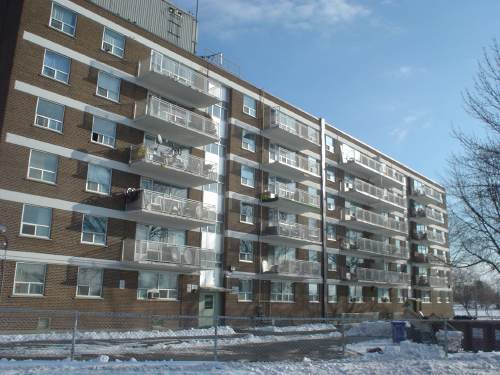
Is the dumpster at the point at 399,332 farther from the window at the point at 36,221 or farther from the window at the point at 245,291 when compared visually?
the window at the point at 36,221

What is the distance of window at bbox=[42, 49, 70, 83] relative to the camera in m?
24.1

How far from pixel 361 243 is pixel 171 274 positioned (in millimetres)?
21339

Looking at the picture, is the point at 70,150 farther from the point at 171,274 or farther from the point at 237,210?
the point at 237,210

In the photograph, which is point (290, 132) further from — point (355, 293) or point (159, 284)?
point (355, 293)

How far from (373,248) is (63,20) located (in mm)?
31867

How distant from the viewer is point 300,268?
35.8 metres

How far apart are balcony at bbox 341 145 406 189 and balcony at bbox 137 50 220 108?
18.3m

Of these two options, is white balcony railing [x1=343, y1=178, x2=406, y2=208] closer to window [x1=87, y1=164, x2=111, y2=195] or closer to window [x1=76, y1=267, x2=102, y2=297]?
window [x1=87, y1=164, x2=111, y2=195]

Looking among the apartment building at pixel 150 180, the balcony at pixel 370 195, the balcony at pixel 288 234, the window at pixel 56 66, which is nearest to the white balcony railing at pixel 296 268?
the apartment building at pixel 150 180

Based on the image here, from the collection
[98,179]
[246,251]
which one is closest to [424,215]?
[246,251]

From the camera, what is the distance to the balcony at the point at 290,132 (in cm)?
3631

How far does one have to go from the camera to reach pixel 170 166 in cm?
2709

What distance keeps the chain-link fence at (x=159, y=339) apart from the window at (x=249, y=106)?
48.8ft

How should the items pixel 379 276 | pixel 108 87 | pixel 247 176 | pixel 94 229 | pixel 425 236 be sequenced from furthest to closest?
1. pixel 425 236
2. pixel 379 276
3. pixel 247 176
4. pixel 108 87
5. pixel 94 229
